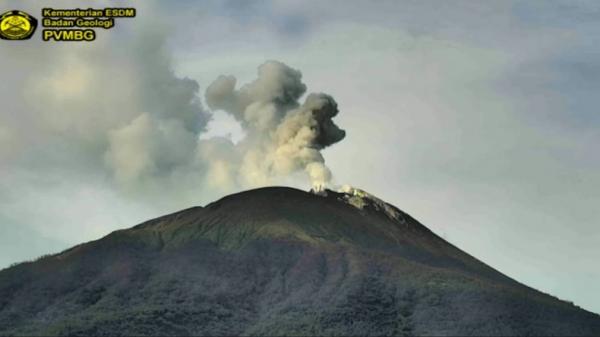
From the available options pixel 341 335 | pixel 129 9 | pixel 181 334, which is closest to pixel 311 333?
pixel 341 335

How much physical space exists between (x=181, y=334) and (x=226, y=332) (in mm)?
8803

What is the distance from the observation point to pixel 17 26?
130m

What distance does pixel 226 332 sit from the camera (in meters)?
199

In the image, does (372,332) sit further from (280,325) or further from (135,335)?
(135,335)

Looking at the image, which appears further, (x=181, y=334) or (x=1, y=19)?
(x=181, y=334)

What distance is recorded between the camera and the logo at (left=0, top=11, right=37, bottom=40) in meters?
129

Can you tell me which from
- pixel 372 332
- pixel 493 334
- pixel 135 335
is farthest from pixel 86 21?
pixel 493 334

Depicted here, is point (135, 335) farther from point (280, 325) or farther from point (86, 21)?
point (86, 21)

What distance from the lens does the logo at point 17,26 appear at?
129 meters

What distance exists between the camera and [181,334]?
198 metres

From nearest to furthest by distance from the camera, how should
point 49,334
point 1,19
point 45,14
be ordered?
point 1,19, point 45,14, point 49,334

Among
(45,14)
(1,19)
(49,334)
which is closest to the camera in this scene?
(1,19)

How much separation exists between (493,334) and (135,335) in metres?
69.8

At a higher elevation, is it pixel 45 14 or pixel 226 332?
pixel 45 14
